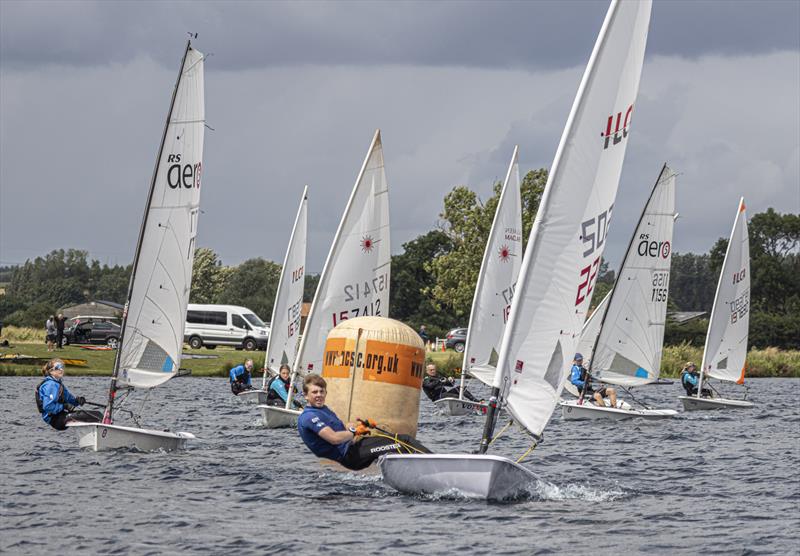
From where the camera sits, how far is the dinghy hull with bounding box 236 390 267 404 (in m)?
33.5

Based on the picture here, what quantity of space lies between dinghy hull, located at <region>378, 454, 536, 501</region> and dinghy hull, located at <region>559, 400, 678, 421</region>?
14.5 meters

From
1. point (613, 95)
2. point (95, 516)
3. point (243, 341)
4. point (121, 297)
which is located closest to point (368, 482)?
point (95, 516)

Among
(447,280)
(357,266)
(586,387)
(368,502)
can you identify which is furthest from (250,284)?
(368,502)

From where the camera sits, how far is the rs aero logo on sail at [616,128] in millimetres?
15563

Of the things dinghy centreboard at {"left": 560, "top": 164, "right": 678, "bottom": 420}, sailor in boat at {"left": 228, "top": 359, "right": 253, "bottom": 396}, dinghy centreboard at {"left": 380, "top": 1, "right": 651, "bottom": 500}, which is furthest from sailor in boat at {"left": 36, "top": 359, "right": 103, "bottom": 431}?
dinghy centreboard at {"left": 560, "top": 164, "right": 678, "bottom": 420}

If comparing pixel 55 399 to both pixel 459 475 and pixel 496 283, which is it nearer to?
pixel 459 475

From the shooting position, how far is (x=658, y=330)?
3328 centimetres

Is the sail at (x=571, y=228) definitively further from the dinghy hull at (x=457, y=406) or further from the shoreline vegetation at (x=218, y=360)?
the shoreline vegetation at (x=218, y=360)

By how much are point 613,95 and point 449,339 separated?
54264 mm

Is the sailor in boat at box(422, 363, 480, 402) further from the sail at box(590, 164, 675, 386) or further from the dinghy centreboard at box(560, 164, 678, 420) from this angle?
the sail at box(590, 164, 675, 386)

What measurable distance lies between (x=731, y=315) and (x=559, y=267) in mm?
24852

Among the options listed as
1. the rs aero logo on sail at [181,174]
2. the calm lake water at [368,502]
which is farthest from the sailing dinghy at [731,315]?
the rs aero logo on sail at [181,174]

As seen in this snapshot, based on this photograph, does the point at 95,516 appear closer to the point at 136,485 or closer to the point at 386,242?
the point at 136,485

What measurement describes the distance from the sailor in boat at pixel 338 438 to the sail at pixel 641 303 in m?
17.3
